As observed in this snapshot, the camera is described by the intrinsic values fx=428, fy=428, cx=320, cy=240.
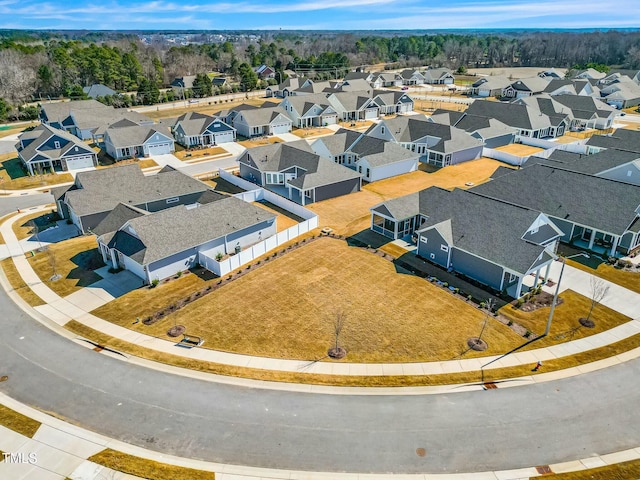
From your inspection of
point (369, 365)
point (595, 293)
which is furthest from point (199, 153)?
point (595, 293)

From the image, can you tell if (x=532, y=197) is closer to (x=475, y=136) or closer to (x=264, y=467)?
(x=475, y=136)

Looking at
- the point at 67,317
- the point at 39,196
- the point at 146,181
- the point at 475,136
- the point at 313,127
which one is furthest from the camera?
the point at 313,127

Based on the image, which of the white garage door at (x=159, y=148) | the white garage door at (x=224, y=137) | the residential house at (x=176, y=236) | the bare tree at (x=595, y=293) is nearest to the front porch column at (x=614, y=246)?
the bare tree at (x=595, y=293)

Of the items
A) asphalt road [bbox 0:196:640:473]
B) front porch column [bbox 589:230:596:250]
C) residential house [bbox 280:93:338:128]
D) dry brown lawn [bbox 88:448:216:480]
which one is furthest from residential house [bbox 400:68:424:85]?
dry brown lawn [bbox 88:448:216:480]

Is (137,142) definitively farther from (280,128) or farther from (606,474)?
(606,474)

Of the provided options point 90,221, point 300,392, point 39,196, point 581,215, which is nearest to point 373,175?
point 581,215

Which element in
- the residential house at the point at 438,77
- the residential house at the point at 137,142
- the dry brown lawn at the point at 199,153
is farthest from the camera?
the residential house at the point at 438,77

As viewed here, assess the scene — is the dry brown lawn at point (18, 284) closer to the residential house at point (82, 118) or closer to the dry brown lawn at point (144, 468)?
the dry brown lawn at point (144, 468)
